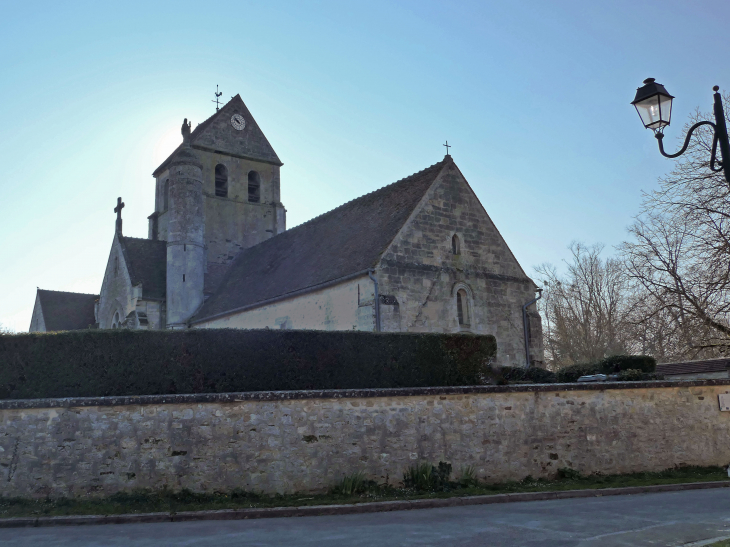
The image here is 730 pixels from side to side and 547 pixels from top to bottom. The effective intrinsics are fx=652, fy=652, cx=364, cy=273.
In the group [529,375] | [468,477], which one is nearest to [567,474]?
[468,477]

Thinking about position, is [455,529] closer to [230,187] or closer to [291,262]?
[291,262]

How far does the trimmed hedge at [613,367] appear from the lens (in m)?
17.8

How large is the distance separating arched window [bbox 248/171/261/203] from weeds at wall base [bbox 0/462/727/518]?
24741 mm

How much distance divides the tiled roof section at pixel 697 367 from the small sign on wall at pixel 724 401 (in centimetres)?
332

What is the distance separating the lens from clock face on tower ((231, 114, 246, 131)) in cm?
3472

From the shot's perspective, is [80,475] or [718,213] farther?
[718,213]

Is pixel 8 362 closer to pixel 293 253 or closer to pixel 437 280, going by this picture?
pixel 437 280

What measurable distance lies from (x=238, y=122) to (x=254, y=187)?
3653 mm

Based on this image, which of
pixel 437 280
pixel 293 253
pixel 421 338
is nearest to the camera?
pixel 421 338

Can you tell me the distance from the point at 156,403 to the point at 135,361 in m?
1.33

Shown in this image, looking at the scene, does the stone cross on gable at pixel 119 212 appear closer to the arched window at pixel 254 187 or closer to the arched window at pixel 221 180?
the arched window at pixel 221 180

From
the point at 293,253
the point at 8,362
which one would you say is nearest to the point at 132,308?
the point at 293,253

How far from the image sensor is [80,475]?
34.7ft

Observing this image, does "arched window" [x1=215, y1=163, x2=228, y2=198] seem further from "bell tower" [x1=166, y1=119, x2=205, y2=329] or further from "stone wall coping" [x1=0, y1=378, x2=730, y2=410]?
"stone wall coping" [x1=0, y1=378, x2=730, y2=410]
